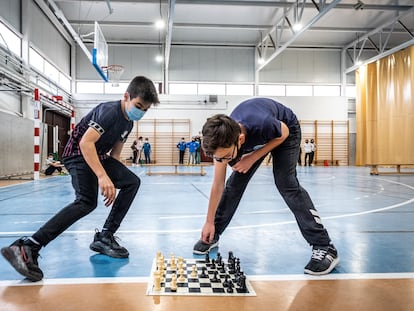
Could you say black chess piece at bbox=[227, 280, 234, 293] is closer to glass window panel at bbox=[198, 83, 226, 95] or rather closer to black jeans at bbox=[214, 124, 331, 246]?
black jeans at bbox=[214, 124, 331, 246]

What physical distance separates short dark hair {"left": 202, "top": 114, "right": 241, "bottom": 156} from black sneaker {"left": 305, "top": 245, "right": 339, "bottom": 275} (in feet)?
3.46

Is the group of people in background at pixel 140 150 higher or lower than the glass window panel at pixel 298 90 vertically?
lower

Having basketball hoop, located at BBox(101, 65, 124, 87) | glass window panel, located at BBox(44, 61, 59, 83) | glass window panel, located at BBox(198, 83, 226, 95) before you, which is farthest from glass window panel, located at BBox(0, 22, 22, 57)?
glass window panel, located at BBox(198, 83, 226, 95)

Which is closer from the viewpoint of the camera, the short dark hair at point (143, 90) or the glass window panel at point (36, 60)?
the short dark hair at point (143, 90)

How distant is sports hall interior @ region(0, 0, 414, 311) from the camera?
2129 millimetres

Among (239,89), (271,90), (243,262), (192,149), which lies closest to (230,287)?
(243,262)

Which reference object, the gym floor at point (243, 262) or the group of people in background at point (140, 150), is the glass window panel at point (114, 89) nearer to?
the group of people in background at point (140, 150)

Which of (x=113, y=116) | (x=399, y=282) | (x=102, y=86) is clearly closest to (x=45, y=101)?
(x=102, y=86)

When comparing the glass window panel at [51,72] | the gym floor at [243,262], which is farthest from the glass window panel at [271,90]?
the gym floor at [243,262]

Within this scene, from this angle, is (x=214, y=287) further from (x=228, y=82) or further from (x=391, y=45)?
(x=391, y=45)

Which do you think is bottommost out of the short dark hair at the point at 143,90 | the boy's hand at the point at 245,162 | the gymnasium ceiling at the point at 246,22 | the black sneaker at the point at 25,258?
the black sneaker at the point at 25,258

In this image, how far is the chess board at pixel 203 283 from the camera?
1963mm

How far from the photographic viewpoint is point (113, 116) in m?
2.43

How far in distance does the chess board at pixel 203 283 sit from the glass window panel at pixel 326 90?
24430 millimetres
